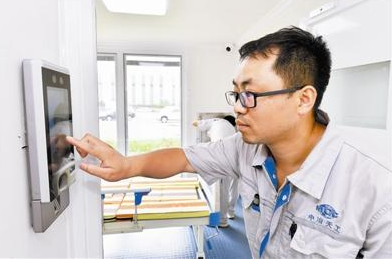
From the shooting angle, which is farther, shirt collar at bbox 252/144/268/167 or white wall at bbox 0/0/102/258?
shirt collar at bbox 252/144/268/167

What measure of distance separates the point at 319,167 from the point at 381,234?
26cm

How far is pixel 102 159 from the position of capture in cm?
84

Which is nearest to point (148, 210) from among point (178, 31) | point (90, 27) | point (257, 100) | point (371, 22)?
point (257, 100)

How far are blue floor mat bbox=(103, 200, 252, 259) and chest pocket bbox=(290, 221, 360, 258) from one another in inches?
66.6

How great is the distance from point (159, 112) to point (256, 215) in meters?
3.45

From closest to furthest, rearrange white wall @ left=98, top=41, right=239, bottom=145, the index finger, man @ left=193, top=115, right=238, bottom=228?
the index finger < man @ left=193, top=115, right=238, bottom=228 < white wall @ left=98, top=41, right=239, bottom=145

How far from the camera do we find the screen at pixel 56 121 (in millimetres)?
498

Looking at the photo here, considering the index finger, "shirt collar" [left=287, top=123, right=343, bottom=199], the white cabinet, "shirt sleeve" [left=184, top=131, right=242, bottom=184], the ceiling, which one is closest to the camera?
the index finger

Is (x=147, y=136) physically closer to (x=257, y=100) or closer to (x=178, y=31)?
(x=178, y=31)

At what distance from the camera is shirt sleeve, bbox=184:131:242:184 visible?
1.27 metres

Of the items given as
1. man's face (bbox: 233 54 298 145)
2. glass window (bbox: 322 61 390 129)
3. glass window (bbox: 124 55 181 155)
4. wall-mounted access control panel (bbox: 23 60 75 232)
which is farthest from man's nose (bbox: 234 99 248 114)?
glass window (bbox: 124 55 181 155)

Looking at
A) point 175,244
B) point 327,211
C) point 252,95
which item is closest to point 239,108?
point 252,95

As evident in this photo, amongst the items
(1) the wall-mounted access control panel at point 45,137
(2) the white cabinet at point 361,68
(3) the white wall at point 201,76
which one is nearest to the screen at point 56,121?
(1) the wall-mounted access control panel at point 45,137

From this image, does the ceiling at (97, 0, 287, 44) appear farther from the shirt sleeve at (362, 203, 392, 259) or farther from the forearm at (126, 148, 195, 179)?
the shirt sleeve at (362, 203, 392, 259)
